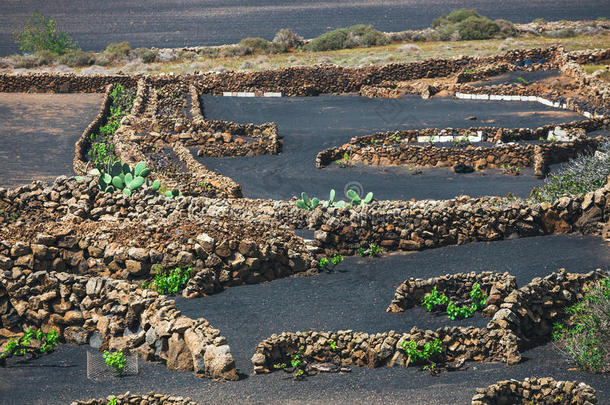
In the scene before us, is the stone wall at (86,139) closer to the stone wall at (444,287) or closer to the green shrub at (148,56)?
the stone wall at (444,287)

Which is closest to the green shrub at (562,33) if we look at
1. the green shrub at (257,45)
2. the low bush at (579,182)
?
the green shrub at (257,45)

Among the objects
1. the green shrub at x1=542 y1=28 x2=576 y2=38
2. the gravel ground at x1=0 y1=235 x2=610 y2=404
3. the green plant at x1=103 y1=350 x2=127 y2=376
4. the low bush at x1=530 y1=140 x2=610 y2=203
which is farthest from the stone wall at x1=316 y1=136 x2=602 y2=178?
the green shrub at x1=542 y1=28 x2=576 y2=38

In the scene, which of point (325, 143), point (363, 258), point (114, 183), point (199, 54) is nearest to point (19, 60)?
point (199, 54)

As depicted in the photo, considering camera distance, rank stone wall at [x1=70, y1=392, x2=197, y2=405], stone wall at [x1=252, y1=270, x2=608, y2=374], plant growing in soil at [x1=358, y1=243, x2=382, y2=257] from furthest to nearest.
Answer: plant growing in soil at [x1=358, y1=243, x2=382, y2=257]
stone wall at [x1=252, y1=270, x2=608, y2=374]
stone wall at [x1=70, y1=392, x2=197, y2=405]

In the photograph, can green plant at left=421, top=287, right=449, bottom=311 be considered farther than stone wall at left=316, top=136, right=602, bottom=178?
No

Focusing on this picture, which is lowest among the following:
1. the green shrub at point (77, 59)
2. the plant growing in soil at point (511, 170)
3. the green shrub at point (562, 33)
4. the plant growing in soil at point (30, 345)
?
the plant growing in soil at point (511, 170)

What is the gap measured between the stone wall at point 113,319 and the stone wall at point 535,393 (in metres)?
3.96

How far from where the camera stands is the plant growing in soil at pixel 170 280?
16516 mm

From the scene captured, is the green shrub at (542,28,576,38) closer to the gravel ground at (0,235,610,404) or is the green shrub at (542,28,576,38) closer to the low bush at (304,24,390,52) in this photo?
the low bush at (304,24,390,52)

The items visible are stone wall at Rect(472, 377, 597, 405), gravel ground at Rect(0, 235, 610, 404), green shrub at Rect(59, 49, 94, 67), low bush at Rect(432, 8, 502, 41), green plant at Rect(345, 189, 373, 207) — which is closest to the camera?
stone wall at Rect(472, 377, 597, 405)

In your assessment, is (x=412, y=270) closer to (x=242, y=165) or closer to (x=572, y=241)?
(x=572, y=241)

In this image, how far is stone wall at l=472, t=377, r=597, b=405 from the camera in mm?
10766

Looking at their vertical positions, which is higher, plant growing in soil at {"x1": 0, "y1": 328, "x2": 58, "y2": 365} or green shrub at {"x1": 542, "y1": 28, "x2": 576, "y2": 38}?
green shrub at {"x1": 542, "y1": 28, "x2": 576, "y2": 38}

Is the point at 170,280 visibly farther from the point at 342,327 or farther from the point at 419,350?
the point at 419,350
